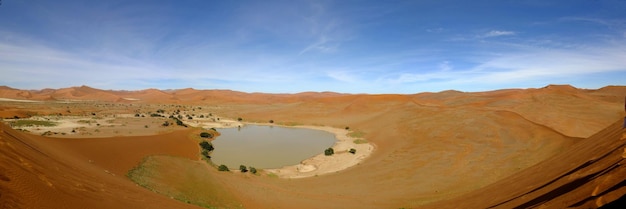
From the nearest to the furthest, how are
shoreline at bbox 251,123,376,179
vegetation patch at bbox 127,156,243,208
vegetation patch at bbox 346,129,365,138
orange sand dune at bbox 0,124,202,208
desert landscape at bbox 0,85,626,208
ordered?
orange sand dune at bbox 0,124,202,208 < desert landscape at bbox 0,85,626,208 < vegetation patch at bbox 127,156,243,208 < shoreline at bbox 251,123,376,179 < vegetation patch at bbox 346,129,365,138

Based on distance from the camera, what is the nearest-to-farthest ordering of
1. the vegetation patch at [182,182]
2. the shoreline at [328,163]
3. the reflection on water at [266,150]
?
the vegetation patch at [182,182] < the shoreline at [328,163] < the reflection on water at [266,150]

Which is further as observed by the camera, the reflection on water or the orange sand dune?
the reflection on water

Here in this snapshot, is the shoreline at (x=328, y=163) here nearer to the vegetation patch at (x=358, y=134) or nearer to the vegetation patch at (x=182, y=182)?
the vegetation patch at (x=182, y=182)

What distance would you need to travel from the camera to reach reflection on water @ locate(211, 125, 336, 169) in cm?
2477

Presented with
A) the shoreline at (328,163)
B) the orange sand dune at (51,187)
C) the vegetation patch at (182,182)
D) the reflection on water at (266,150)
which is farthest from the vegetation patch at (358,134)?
the orange sand dune at (51,187)

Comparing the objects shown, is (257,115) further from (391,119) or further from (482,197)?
(482,197)

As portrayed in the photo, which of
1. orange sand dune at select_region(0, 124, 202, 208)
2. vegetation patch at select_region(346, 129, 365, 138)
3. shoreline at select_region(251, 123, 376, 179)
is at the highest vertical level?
orange sand dune at select_region(0, 124, 202, 208)

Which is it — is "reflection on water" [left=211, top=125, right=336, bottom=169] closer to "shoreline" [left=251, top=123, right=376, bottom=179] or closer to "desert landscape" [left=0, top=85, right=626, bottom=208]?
"shoreline" [left=251, top=123, right=376, bottom=179]

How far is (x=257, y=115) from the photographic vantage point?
66.6 meters

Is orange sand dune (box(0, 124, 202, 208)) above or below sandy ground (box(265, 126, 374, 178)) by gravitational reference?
above

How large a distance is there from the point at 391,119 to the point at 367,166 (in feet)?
83.1

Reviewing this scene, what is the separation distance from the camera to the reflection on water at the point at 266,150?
24766 mm

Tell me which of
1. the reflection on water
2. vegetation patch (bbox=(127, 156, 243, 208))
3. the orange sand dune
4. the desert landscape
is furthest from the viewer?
the reflection on water

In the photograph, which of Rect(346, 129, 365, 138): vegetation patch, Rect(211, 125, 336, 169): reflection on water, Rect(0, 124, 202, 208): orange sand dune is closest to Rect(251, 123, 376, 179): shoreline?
Rect(211, 125, 336, 169): reflection on water
